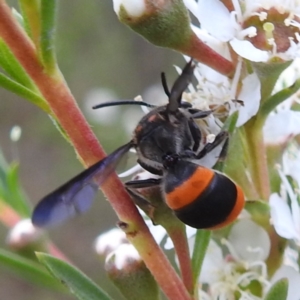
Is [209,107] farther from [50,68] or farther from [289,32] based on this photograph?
[50,68]

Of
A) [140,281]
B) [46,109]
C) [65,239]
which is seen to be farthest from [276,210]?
[65,239]

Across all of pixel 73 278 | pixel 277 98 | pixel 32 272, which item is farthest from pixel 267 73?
pixel 32 272

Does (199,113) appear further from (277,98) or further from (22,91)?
(22,91)

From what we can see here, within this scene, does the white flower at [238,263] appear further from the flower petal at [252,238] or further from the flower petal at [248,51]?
the flower petal at [248,51]

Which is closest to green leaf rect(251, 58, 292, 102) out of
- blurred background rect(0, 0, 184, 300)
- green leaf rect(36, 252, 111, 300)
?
green leaf rect(36, 252, 111, 300)

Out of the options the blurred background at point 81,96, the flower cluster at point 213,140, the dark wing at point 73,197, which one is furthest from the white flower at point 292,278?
the blurred background at point 81,96

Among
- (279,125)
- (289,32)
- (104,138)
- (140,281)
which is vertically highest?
(289,32)

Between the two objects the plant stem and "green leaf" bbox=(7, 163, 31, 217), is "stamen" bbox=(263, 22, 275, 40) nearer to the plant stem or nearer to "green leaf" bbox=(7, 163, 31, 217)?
the plant stem
